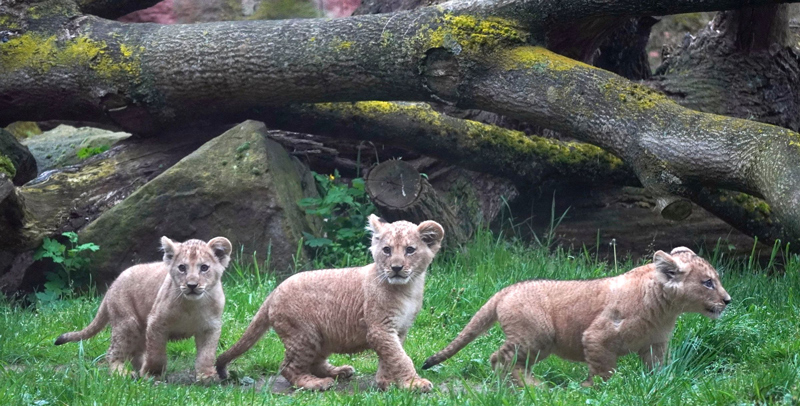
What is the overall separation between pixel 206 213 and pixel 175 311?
109 inches

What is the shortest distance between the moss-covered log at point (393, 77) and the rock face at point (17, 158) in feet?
1.16

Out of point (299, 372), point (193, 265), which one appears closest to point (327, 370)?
point (299, 372)

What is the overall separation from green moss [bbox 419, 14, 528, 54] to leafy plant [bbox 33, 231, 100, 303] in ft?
13.0

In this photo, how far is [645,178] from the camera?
744cm

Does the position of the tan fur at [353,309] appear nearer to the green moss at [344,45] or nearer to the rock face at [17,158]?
the green moss at [344,45]

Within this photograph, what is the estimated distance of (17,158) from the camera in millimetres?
9930

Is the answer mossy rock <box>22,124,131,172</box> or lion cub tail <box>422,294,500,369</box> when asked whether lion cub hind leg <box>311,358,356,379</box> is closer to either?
lion cub tail <box>422,294,500,369</box>

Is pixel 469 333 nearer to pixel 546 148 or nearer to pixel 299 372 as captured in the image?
pixel 299 372

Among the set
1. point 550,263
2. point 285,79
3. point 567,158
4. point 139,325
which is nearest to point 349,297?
point 139,325

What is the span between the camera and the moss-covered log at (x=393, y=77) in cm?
720

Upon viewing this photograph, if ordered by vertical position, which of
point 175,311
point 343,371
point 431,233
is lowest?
point 343,371

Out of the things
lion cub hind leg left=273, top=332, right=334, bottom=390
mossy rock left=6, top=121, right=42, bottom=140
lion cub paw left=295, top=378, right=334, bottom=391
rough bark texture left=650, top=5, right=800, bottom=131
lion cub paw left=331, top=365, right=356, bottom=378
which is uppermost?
rough bark texture left=650, top=5, right=800, bottom=131

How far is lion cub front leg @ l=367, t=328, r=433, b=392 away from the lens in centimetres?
573

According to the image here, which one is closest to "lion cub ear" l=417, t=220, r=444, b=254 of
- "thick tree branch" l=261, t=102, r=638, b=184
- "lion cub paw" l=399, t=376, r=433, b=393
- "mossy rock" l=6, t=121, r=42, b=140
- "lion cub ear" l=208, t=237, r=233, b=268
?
"lion cub paw" l=399, t=376, r=433, b=393
